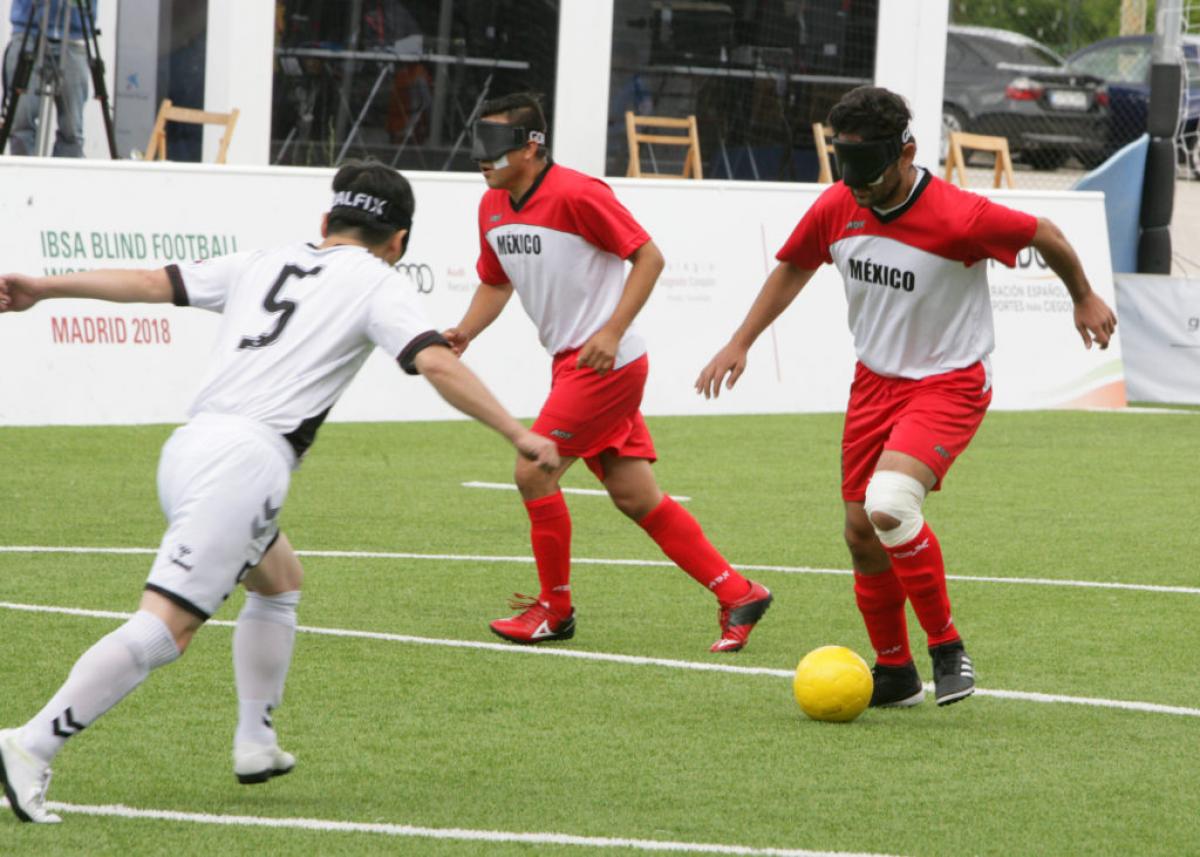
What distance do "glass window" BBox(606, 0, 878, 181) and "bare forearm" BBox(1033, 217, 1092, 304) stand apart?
56.8ft

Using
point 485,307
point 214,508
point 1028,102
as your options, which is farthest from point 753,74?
point 214,508

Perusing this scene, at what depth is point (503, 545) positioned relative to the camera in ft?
33.4

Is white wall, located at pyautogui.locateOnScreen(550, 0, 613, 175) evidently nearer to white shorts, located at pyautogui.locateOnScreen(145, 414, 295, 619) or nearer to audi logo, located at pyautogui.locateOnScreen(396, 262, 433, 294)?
audi logo, located at pyautogui.locateOnScreen(396, 262, 433, 294)

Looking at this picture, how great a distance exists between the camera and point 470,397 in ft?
16.5

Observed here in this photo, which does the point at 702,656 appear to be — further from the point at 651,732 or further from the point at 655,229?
the point at 655,229

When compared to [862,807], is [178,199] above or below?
above

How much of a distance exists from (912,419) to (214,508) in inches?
102

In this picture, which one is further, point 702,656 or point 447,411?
point 447,411

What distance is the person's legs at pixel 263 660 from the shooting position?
17.5ft

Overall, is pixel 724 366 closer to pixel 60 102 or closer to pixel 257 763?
pixel 257 763

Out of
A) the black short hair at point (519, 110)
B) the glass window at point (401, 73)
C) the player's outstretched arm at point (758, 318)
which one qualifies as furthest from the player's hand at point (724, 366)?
the glass window at point (401, 73)

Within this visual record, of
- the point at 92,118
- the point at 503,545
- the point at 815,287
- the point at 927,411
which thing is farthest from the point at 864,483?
the point at 92,118

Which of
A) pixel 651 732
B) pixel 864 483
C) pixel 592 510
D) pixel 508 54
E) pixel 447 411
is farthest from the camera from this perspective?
pixel 508 54

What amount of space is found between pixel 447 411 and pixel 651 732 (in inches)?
370
